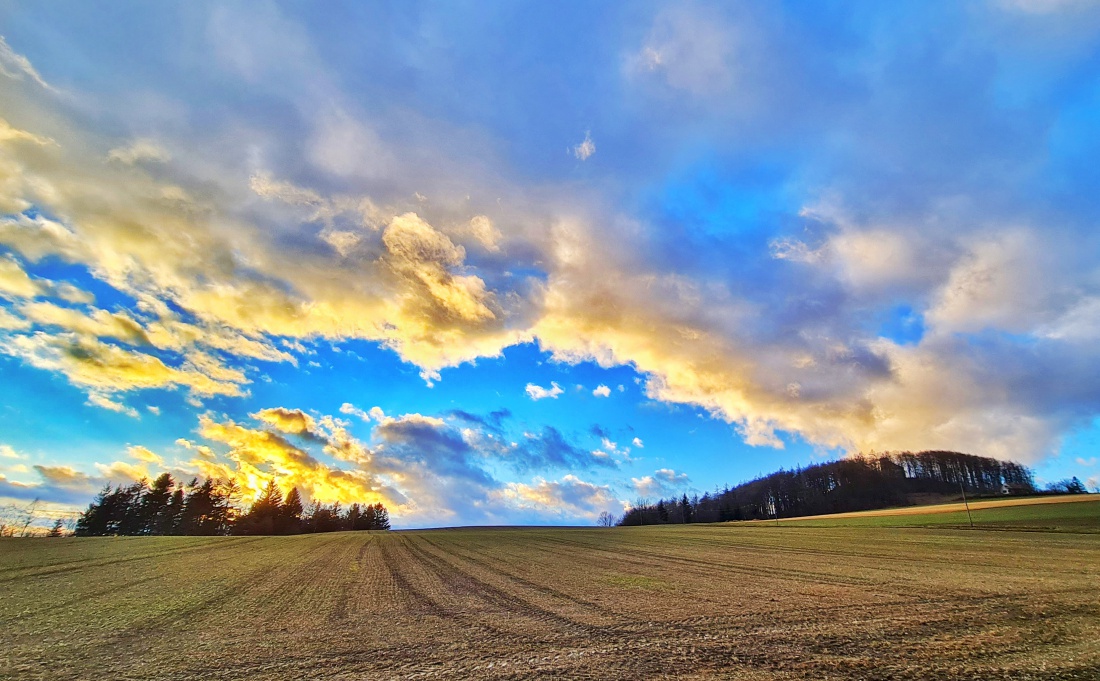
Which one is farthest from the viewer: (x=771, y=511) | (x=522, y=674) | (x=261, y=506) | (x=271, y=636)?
(x=771, y=511)

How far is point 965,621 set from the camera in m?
11.4

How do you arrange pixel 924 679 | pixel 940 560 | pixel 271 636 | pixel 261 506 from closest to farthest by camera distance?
pixel 924 679
pixel 271 636
pixel 940 560
pixel 261 506

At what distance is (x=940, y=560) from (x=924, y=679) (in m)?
26.3

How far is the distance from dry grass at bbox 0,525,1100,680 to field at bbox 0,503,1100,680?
63 millimetres

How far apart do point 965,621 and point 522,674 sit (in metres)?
11.5

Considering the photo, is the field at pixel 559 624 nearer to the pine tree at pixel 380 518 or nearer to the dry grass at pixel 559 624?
the dry grass at pixel 559 624

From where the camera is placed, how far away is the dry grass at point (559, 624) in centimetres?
847

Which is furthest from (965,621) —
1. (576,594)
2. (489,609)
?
(489,609)

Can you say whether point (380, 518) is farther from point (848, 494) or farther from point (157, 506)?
point (848, 494)

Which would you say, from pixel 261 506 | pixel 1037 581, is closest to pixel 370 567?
pixel 1037 581

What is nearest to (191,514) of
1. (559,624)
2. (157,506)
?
(157,506)

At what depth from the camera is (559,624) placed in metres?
11.8

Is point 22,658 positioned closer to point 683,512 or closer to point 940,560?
point 940,560

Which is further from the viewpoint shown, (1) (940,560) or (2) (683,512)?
(2) (683,512)
